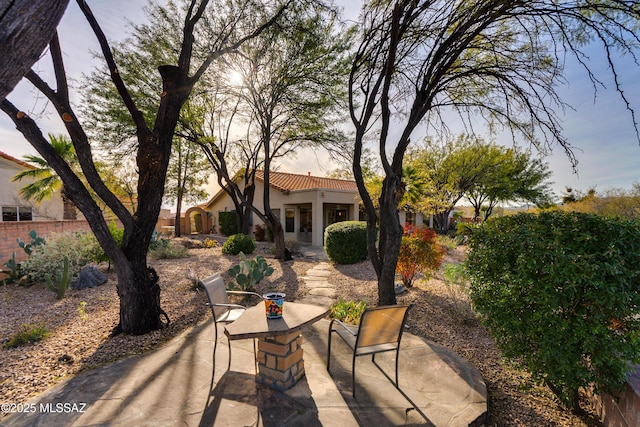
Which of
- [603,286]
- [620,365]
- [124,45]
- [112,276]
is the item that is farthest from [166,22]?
[620,365]

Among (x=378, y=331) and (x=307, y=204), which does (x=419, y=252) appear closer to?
(x=378, y=331)

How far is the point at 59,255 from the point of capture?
6582 millimetres

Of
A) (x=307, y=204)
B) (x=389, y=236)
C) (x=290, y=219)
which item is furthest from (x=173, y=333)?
(x=290, y=219)

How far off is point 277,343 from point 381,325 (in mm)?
1046

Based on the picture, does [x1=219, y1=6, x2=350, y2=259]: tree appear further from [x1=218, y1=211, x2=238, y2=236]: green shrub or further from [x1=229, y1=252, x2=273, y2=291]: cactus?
[x1=218, y1=211, x2=238, y2=236]: green shrub

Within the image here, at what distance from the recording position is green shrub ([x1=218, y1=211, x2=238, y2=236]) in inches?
725

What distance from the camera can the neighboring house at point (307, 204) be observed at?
13541mm

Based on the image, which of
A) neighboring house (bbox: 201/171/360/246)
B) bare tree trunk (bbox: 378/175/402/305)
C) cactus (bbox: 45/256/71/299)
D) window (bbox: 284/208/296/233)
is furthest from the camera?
window (bbox: 284/208/296/233)

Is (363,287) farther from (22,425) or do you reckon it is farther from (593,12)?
(593,12)

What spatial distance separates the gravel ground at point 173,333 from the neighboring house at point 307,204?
6632 mm

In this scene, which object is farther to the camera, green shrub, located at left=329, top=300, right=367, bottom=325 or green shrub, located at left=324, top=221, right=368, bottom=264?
green shrub, located at left=324, top=221, right=368, bottom=264

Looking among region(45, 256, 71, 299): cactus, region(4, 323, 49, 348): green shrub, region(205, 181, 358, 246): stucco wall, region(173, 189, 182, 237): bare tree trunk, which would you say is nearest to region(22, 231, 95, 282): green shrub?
region(45, 256, 71, 299): cactus

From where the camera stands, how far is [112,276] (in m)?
7.04

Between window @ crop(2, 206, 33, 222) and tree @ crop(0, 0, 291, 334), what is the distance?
15830 mm
